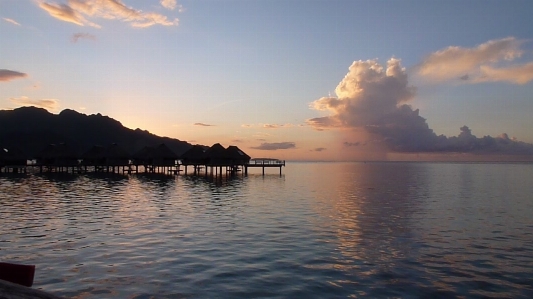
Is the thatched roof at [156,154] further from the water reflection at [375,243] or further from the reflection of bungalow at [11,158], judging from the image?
the water reflection at [375,243]

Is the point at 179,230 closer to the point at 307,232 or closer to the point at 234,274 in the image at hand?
the point at 307,232

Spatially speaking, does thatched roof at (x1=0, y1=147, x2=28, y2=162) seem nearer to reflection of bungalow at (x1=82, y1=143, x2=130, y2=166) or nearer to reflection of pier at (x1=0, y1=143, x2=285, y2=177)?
reflection of pier at (x1=0, y1=143, x2=285, y2=177)

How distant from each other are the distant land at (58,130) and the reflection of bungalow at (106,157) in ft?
214

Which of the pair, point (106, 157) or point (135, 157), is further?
point (106, 157)

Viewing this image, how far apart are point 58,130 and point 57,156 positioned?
105102mm

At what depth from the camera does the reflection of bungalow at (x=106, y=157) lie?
73.8m

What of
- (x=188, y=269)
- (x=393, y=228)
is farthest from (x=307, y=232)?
(x=188, y=269)

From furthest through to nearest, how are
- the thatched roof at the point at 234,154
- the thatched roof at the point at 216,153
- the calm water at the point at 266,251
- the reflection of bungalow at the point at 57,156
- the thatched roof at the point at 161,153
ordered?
the thatched roof at the point at 161,153 → the reflection of bungalow at the point at 57,156 → the thatched roof at the point at 234,154 → the thatched roof at the point at 216,153 → the calm water at the point at 266,251

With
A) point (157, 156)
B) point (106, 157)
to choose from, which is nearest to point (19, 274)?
point (157, 156)

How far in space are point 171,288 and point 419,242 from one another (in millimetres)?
11216

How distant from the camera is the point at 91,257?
12797 millimetres

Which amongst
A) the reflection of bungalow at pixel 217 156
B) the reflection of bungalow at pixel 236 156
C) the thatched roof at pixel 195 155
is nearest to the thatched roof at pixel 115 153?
the thatched roof at pixel 195 155

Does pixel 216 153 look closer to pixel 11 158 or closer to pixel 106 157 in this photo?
pixel 106 157

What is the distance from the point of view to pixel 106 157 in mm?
74062
